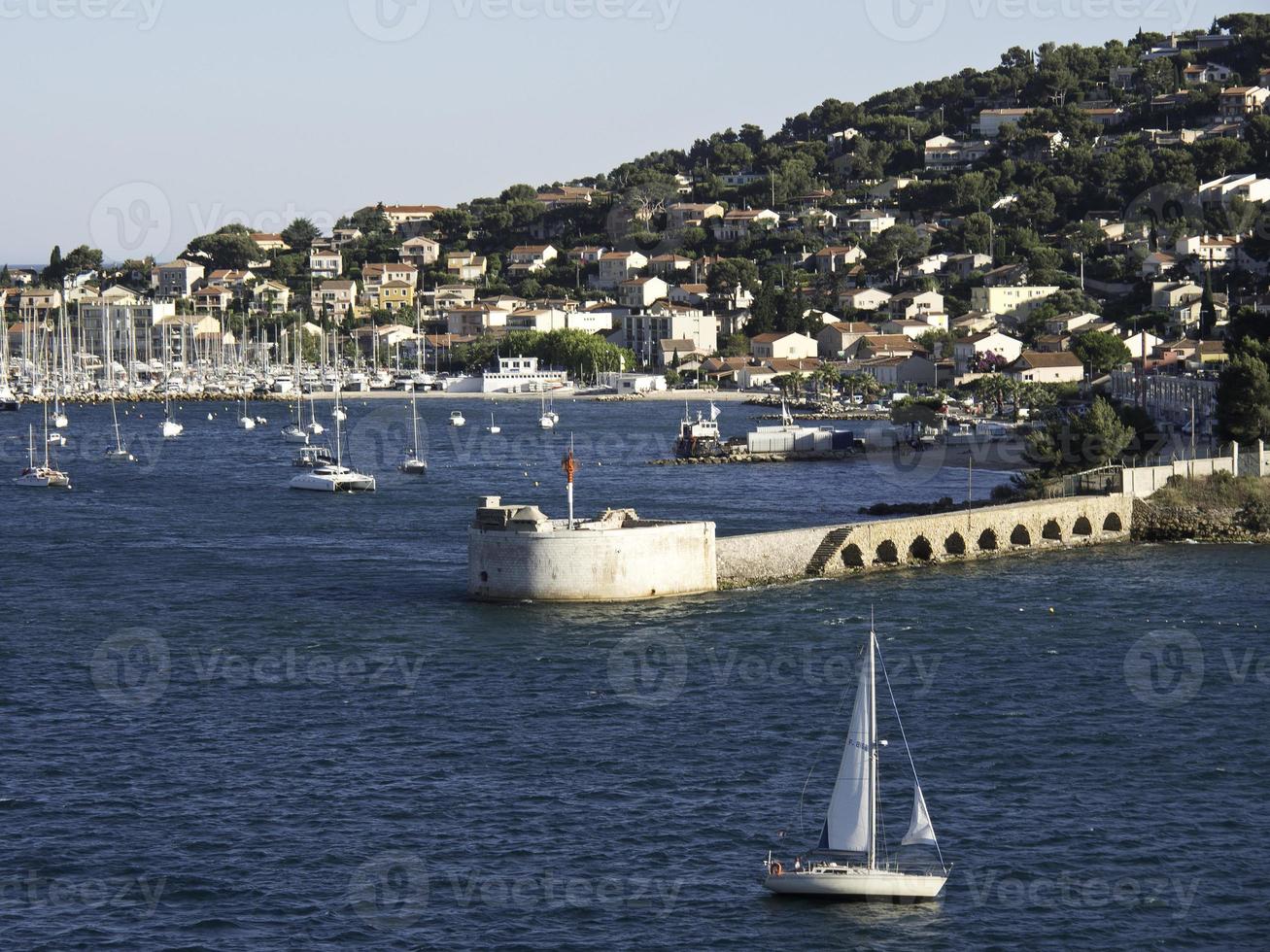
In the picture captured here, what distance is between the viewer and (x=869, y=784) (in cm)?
2603

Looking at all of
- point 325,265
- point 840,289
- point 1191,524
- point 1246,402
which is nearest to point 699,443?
point 1246,402

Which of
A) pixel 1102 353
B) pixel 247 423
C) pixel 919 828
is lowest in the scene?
pixel 919 828

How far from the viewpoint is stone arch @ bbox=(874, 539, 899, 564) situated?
52.4 m

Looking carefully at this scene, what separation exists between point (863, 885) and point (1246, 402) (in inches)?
1679

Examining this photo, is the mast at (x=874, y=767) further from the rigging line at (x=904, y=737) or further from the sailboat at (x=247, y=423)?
the sailboat at (x=247, y=423)

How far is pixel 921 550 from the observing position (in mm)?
53250

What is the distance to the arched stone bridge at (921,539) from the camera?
49062mm

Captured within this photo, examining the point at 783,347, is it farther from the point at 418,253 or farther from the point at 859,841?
the point at 859,841

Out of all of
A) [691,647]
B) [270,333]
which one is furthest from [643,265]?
[691,647]

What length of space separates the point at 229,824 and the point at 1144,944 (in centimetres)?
1345

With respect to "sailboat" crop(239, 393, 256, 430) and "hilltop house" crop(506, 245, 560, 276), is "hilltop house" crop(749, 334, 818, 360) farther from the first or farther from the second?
"hilltop house" crop(506, 245, 560, 276)

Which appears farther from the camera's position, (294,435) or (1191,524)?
(294,435)

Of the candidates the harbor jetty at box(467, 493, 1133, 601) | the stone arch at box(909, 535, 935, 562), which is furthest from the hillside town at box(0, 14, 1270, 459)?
the stone arch at box(909, 535, 935, 562)

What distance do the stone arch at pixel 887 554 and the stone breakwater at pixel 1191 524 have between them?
9274 millimetres
